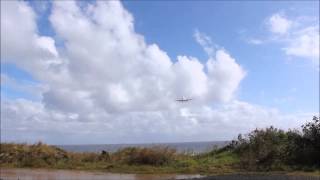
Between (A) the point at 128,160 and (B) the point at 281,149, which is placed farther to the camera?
(A) the point at 128,160

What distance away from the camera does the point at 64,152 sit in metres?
49.1

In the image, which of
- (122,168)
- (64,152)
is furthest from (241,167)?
(64,152)

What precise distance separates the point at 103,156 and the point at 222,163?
11140 mm

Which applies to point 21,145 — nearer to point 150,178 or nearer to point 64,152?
point 64,152

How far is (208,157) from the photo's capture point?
147ft

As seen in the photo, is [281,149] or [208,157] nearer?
[281,149]

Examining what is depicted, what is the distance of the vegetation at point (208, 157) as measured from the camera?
127ft

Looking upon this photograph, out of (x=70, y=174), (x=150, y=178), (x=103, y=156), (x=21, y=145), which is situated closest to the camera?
(x=150, y=178)

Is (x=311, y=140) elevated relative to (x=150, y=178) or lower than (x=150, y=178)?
elevated

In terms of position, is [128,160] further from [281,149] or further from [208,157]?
[281,149]

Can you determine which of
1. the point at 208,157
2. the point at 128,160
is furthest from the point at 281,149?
the point at 128,160

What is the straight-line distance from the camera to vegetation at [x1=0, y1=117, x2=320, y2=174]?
38.8 metres

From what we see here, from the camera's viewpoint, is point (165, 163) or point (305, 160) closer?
point (305, 160)

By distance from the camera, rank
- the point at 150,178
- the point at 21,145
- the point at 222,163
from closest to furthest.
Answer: the point at 150,178
the point at 222,163
the point at 21,145
